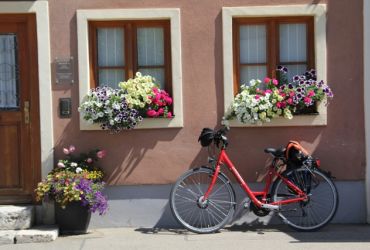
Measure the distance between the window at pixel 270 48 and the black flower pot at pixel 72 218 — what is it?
2.44 meters

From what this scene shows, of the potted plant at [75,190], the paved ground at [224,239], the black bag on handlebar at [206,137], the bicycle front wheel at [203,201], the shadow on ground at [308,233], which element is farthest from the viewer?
the bicycle front wheel at [203,201]

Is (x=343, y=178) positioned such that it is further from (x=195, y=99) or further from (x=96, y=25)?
(x=96, y=25)

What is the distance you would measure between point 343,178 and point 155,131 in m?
2.34

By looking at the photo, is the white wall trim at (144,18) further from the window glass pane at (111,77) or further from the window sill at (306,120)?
the window sill at (306,120)

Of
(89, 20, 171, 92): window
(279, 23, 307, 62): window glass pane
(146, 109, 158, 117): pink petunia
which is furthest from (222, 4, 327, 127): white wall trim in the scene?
(146, 109, 158, 117): pink petunia

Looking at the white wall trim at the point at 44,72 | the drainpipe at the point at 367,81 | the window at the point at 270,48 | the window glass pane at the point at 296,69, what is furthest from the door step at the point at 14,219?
the drainpipe at the point at 367,81

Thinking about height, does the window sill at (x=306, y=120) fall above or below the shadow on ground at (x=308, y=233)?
above

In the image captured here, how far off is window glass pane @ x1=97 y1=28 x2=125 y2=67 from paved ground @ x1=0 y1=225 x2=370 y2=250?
6.69ft

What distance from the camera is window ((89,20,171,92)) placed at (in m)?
7.18

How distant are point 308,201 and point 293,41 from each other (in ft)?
6.45

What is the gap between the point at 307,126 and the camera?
7070 mm

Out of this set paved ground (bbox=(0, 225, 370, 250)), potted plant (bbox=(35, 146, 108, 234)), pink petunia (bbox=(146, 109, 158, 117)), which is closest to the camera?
paved ground (bbox=(0, 225, 370, 250))

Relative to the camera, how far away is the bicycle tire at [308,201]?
22.3ft

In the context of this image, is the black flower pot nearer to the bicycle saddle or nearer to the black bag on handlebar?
the black bag on handlebar
